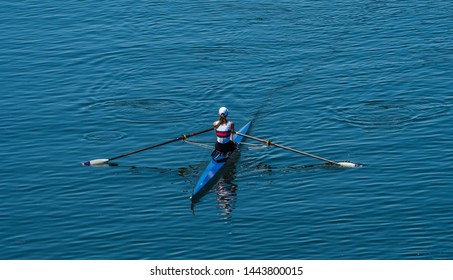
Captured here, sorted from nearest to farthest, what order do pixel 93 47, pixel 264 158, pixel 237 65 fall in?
1. pixel 264 158
2. pixel 237 65
3. pixel 93 47

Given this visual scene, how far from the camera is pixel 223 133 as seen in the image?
50031 mm

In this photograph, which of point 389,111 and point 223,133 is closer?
point 223,133

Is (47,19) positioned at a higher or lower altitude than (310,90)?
higher

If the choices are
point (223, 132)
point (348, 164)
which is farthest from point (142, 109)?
point (348, 164)

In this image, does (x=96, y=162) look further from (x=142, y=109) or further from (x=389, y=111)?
(x=389, y=111)

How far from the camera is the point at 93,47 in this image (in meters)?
71.9

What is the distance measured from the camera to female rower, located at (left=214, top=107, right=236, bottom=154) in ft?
164

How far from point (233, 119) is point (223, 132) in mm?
6905

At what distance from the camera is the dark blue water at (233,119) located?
42969 mm

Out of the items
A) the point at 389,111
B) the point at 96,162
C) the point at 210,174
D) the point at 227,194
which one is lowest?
the point at 227,194

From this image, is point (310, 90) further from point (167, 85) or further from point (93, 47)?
point (93, 47)
